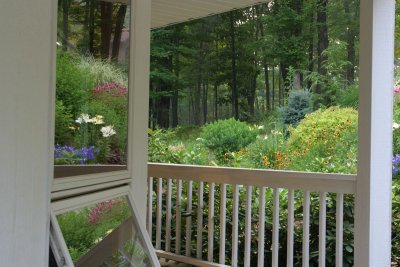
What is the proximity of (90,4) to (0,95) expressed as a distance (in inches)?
29.7

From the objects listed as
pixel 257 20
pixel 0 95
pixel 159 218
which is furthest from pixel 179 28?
pixel 0 95

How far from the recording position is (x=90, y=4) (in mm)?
1944

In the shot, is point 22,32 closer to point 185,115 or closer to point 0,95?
point 0,95

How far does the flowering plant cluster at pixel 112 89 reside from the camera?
6.72ft

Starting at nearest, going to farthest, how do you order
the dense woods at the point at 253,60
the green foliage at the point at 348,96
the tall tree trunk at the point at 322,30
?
the green foliage at the point at 348,96 < the dense woods at the point at 253,60 < the tall tree trunk at the point at 322,30

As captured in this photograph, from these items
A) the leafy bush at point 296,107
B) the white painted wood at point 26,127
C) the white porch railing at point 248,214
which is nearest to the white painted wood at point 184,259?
the white porch railing at point 248,214

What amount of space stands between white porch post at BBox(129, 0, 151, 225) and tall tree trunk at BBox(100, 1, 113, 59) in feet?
0.66

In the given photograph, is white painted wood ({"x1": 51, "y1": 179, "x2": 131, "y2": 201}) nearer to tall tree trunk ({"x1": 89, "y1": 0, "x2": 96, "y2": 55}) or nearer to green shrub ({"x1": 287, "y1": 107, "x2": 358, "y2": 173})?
tall tree trunk ({"x1": 89, "y1": 0, "x2": 96, "y2": 55})

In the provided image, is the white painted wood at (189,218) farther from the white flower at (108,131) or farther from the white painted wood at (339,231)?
the white flower at (108,131)

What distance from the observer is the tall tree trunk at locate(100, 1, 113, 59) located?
205cm

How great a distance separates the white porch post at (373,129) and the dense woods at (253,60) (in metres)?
5.44

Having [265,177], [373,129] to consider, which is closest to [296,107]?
[265,177]

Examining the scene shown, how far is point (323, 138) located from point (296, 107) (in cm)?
172

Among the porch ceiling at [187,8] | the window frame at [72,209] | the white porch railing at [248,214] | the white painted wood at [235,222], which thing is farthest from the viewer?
the porch ceiling at [187,8]
